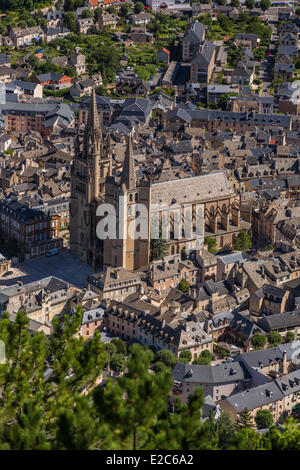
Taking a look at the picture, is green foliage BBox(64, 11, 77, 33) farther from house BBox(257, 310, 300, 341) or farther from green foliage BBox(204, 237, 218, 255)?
house BBox(257, 310, 300, 341)

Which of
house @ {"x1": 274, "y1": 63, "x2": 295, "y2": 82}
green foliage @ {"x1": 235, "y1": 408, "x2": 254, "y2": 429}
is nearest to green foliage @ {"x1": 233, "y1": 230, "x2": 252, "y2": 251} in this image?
green foliage @ {"x1": 235, "y1": 408, "x2": 254, "y2": 429}

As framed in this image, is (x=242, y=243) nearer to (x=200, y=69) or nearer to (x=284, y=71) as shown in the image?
(x=200, y=69)

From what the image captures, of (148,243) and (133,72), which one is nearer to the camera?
(148,243)

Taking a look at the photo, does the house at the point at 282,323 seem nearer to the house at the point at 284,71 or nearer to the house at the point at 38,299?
the house at the point at 38,299

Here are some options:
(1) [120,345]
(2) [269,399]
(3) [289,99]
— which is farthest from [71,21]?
(2) [269,399]

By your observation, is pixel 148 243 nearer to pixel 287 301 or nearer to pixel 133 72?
pixel 287 301

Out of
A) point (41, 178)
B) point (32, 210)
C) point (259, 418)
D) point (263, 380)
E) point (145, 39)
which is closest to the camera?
point (259, 418)

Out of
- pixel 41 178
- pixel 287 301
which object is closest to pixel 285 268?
pixel 287 301
